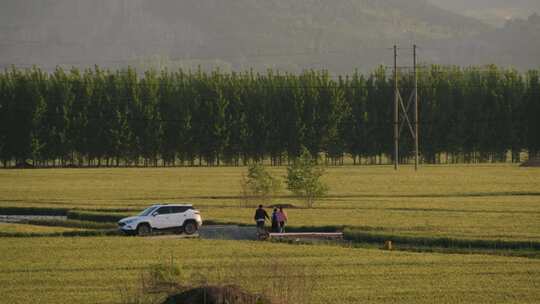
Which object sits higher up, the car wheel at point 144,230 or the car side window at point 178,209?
→ the car side window at point 178,209

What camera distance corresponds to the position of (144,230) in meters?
50.6

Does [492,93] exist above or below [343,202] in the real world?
above

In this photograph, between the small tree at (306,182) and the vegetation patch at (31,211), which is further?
the small tree at (306,182)

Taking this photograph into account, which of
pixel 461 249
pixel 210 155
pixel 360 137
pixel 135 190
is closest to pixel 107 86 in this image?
pixel 210 155

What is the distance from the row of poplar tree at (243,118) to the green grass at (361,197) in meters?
17.8

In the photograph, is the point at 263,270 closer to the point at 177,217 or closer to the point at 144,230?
the point at 144,230

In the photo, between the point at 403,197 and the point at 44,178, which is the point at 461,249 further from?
the point at 44,178

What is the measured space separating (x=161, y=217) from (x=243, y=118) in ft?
269

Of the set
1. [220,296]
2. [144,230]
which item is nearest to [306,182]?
[144,230]

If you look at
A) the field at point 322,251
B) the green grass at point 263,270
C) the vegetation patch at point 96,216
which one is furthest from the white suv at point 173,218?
the vegetation patch at point 96,216

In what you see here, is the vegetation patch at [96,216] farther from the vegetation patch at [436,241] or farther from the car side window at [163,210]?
the vegetation patch at [436,241]

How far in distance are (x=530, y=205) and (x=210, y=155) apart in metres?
74.1

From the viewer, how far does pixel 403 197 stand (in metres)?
72.5

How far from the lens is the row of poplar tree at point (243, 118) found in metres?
129
